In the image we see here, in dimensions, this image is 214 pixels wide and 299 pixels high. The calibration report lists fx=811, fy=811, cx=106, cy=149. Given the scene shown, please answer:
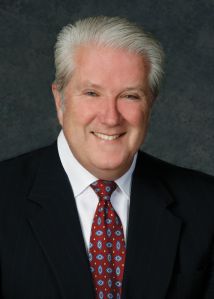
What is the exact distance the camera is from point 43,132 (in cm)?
539

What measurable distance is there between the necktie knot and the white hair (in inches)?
19.0

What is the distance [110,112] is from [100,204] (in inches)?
17.3

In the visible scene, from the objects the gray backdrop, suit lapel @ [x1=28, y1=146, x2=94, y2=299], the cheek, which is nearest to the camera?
suit lapel @ [x1=28, y1=146, x2=94, y2=299]

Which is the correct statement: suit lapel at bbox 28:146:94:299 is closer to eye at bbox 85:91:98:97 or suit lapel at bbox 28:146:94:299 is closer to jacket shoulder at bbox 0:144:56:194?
jacket shoulder at bbox 0:144:56:194

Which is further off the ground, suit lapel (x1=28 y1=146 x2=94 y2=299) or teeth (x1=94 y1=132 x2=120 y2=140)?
teeth (x1=94 y1=132 x2=120 y2=140)

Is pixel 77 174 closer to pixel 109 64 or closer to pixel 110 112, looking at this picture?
pixel 110 112

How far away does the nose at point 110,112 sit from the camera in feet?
12.3

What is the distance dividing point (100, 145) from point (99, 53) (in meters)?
0.43

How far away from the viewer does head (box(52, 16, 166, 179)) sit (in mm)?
3729

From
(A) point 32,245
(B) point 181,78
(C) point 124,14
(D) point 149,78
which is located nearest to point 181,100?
(B) point 181,78

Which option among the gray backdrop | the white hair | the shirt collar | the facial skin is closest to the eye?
the facial skin

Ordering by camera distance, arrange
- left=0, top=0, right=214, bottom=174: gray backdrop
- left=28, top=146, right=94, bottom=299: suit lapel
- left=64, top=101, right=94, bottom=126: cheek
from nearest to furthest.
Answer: left=28, top=146, right=94, bottom=299: suit lapel < left=64, top=101, right=94, bottom=126: cheek < left=0, top=0, right=214, bottom=174: gray backdrop

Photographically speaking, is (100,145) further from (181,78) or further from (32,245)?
(181,78)

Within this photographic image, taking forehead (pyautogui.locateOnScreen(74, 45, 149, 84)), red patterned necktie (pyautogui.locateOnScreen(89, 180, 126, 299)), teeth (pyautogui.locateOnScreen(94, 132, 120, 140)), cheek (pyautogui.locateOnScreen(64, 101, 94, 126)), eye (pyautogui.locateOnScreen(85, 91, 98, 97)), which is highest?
forehead (pyautogui.locateOnScreen(74, 45, 149, 84))
